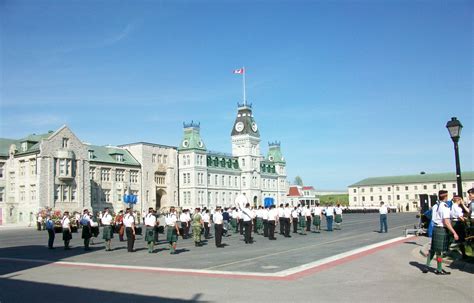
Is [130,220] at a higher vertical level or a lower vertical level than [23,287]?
higher

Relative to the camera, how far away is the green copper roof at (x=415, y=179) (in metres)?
127

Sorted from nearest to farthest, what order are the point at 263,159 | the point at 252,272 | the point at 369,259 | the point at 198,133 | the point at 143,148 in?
the point at 252,272 < the point at 369,259 < the point at 143,148 < the point at 198,133 < the point at 263,159

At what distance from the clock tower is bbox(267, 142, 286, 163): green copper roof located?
→ 11253mm

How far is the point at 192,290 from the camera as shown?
10.2 metres

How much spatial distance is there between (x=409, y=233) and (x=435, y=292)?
1669 centimetres

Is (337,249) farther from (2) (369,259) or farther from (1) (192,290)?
(1) (192,290)

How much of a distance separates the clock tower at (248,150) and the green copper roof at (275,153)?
11.3 meters

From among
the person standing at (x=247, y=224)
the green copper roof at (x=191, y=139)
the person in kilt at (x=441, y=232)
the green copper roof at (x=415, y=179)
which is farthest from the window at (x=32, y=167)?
the green copper roof at (x=415, y=179)

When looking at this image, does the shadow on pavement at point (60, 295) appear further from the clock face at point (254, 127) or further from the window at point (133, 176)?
the clock face at point (254, 127)

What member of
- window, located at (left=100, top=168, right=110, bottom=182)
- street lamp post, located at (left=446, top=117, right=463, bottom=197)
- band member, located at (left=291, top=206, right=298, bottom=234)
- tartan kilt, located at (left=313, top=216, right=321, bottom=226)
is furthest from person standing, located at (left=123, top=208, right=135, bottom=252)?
window, located at (left=100, top=168, right=110, bottom=182)

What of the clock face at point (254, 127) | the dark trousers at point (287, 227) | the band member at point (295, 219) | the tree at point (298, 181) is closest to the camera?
the dark trousers at point (287, 227)

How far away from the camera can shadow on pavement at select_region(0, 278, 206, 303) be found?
948 cm

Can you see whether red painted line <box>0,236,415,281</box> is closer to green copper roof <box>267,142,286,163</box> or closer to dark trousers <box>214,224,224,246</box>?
dark trousers <box>214,224,224,246</box>

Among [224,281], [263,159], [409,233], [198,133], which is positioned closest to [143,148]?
[198,133]
